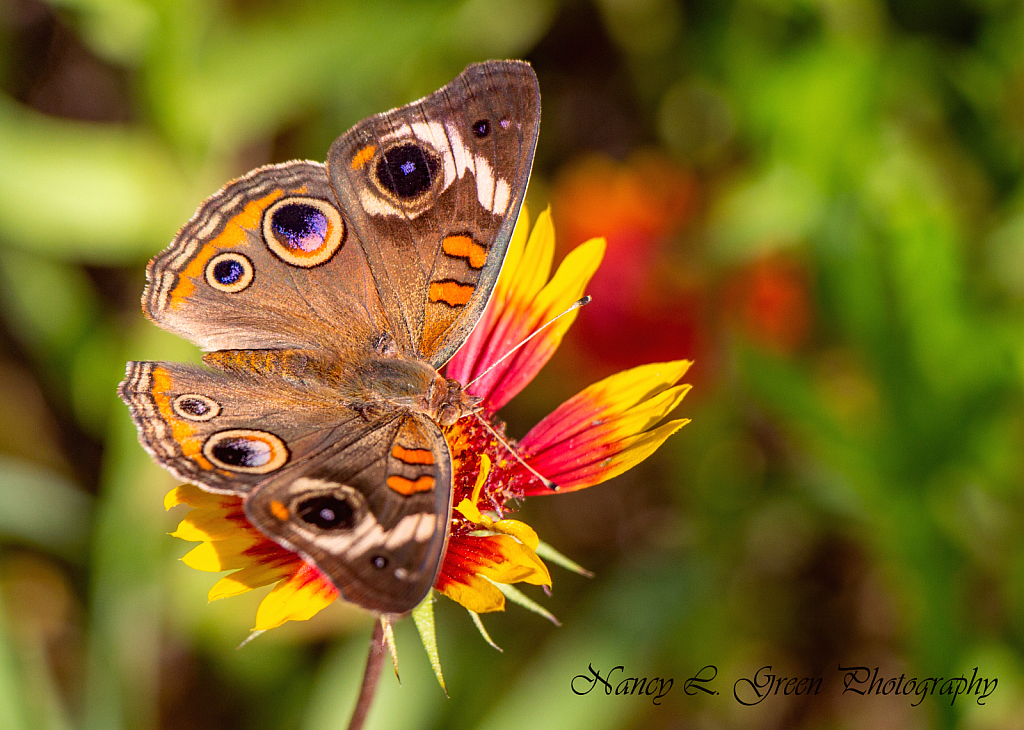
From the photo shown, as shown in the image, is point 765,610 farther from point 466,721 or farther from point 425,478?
point 425,478

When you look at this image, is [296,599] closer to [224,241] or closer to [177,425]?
[177,425]

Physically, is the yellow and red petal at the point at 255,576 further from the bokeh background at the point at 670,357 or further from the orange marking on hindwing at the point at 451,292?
the bokeh background at the point at 670,357

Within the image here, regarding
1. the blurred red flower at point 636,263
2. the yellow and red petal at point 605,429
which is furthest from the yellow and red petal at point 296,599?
the blurred red flower at point 636,263

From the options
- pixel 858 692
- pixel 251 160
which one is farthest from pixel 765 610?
pixel 251 160

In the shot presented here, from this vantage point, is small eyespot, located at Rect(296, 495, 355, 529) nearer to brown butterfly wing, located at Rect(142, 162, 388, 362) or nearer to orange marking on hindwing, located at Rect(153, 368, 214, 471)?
orange marking on hindwing, located at Rect(153, 368, 214, 471)

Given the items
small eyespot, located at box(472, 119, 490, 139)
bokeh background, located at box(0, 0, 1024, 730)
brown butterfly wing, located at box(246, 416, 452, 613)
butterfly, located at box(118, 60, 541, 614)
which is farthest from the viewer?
bokeh background, located at box(0, 0, 1024, 730)

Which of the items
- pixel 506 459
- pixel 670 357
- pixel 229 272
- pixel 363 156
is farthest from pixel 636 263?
pixel 229 272

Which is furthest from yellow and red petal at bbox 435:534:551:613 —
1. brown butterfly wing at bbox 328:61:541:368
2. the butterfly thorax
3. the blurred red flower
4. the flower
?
the blurred red flower
